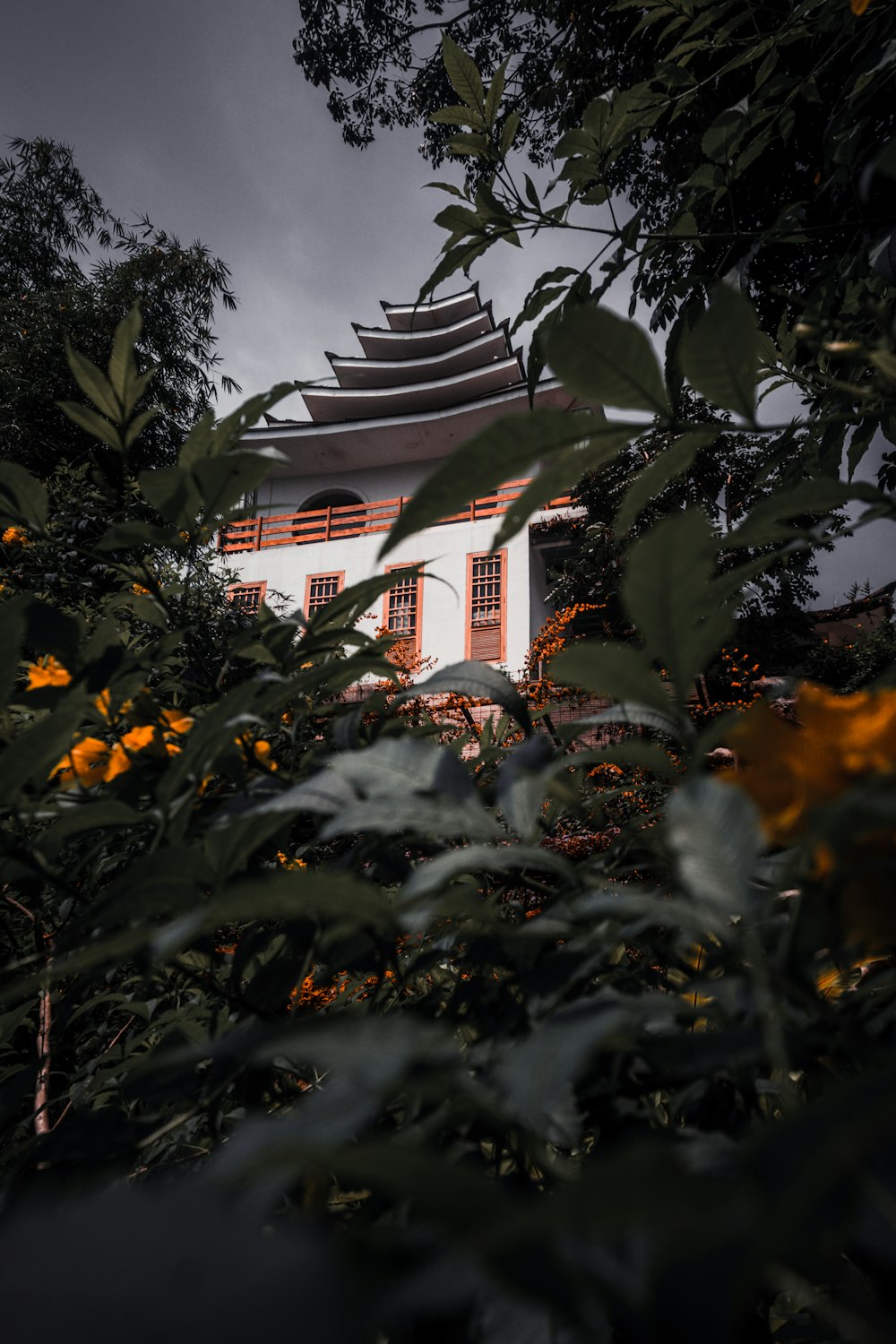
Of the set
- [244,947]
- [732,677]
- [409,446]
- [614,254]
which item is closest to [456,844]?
[244,947]

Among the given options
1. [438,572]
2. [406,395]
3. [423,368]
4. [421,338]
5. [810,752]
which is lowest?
[810,752]

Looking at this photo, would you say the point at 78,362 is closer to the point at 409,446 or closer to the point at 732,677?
the point at 732,677

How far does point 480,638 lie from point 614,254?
8680 mm

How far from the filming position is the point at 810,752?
22 cm

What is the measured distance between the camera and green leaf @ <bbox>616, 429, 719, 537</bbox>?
34 cm

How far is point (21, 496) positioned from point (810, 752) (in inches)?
15.3

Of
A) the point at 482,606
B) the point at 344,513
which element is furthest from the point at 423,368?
the point at 482,606

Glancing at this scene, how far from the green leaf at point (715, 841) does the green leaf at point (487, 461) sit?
0.41 ft

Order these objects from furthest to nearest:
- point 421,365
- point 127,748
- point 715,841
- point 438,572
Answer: point 421,365, point 438,572, point 127,748, point 715,841

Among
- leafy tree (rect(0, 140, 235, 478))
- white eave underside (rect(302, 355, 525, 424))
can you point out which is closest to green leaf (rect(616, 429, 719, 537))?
leafy tree (rect(0, 140, 235, 478))

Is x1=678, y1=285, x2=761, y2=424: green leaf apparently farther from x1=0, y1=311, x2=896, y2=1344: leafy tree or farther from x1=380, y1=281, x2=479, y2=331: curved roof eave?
x1=380, y1=281, x2=479, y2=331: curved roof eave

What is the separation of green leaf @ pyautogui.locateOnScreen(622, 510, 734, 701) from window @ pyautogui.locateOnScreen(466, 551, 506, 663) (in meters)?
9.03

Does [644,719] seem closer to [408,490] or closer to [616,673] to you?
[616,673]

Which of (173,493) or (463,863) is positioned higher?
(173,493)
